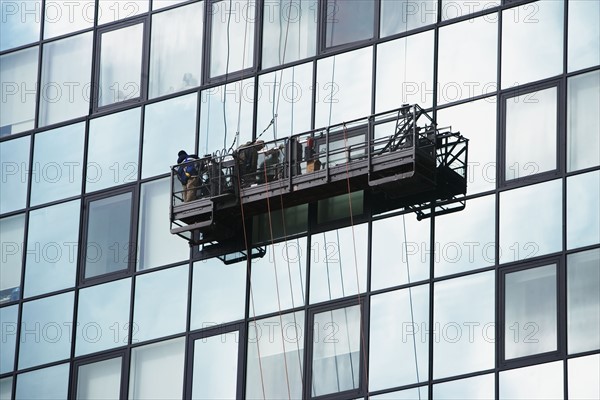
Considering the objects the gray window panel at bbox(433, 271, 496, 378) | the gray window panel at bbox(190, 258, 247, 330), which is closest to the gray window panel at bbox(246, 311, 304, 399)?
the gray window panel at bbox(190, 258, 247, 330)

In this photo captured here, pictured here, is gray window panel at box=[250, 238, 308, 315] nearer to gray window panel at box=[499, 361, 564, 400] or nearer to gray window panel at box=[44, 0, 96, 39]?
gray window panel at box=[499, 361, 564, 400]

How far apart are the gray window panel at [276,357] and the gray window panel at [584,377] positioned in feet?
21.6

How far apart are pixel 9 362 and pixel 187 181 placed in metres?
7.11

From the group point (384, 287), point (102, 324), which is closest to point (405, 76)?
point (384, 287)

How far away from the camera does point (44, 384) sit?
47031 millimetres

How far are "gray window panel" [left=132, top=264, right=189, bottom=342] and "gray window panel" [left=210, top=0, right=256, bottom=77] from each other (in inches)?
207

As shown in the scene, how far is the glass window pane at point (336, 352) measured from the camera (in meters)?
42.3

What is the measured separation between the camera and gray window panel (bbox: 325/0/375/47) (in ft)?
149

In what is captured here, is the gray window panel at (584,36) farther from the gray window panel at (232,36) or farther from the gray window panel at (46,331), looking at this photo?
the gray window panel at (46,331)

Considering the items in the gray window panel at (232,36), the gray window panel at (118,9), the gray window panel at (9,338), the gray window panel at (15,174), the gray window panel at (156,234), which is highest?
the gray window panel at (118,9)

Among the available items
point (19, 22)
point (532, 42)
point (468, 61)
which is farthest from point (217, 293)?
point (19, 22)

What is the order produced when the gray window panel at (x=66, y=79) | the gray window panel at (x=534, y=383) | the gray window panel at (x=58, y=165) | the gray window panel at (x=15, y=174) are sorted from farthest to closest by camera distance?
the gray window panel at (x=66, y=79), the gray window panel at (x=15, y=174), the gray window panel at (x=58, y=165), the gray window panel at (x=534, y=383)

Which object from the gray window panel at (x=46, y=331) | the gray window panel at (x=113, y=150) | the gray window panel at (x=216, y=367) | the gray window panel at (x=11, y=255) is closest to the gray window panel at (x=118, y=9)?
the gray window panel at (x=113, y=150)

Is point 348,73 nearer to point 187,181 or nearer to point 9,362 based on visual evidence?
point 187,181
